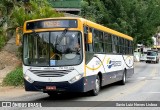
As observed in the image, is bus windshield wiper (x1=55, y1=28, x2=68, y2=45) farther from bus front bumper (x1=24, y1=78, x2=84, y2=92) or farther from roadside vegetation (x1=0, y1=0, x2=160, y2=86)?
roadside vegetation (x1=0, y1=0, x2=160, y2=86)

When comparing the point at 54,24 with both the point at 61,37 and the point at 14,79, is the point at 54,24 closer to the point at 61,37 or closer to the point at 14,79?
the point at 61,37

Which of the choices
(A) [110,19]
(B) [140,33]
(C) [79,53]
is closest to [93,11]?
(A) [110,19]

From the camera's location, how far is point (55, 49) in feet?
45.6

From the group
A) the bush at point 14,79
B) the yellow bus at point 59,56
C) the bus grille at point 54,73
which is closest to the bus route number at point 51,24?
the yellow bus at point 59,56

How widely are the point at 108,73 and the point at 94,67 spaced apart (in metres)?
2.63

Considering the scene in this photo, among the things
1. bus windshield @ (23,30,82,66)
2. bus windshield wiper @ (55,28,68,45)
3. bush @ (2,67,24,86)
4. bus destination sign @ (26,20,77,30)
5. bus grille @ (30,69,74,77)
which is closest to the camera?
bus grille @ (30,69,74,77)

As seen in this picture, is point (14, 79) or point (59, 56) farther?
point (14, 79)

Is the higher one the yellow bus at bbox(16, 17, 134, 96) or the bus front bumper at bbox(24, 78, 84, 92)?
the yellow bus at bbox(16, 17, 134, 96)

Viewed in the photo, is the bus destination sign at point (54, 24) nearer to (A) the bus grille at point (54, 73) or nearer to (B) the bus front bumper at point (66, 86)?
(A) the bus grille at point (54, 73)

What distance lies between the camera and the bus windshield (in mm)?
13781

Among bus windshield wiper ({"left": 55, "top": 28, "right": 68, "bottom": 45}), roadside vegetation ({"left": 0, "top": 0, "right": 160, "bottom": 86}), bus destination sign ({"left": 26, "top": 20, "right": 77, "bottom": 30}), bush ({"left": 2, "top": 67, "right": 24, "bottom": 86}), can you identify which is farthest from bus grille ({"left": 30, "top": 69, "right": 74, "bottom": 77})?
roadside vegetation ({"left": 0, "top": 0, "right": 160, "bottom": 86})

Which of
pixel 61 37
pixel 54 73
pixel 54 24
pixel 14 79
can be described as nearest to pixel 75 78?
pixel 54 73

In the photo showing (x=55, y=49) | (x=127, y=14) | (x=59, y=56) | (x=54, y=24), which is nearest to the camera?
(x=59, y=56)

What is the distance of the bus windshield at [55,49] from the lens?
45.2ft
